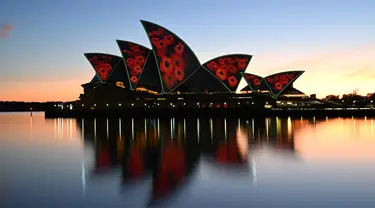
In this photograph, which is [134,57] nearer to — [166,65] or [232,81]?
[166,65]

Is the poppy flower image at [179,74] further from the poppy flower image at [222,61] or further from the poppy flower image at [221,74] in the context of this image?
the poppy flower image at [222,61]

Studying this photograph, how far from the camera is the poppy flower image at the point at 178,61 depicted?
6412cm

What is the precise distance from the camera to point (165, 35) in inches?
2437

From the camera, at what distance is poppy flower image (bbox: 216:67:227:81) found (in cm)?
6850

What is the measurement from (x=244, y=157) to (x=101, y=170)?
4866 mm

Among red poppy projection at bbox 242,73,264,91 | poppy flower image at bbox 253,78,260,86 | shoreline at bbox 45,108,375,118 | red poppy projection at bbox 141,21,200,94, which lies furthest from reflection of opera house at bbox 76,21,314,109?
poppy flower image at bbox 253,78,260,86

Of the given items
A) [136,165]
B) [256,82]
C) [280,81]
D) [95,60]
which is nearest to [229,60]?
[256,82]

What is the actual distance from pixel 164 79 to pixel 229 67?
36.2ft

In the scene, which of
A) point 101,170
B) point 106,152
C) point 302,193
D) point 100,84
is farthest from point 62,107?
point 302,193

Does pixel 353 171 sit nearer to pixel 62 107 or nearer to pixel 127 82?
pixel 127 82

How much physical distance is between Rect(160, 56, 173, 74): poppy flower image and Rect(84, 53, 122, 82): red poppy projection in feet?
26.6

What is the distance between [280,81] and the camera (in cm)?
7662

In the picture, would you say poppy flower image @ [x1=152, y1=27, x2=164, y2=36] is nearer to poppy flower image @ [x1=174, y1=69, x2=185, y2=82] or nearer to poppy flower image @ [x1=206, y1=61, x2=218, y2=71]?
poppy flower image @ [x1=174, y1=69, x2=185, y2=82]

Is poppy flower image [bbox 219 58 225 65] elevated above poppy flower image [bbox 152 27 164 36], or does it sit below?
below
